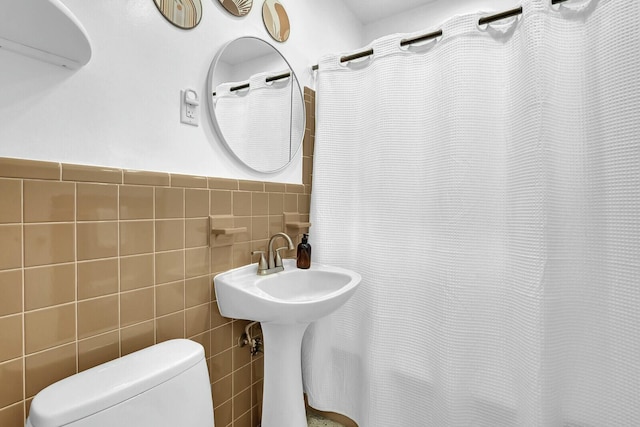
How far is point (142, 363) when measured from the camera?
809mm

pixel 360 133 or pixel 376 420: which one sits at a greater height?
pixel 360 133

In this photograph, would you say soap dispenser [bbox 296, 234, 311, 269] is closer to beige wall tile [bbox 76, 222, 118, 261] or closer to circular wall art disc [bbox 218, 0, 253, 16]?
beige wall tile [bbox 76, 222, 118, 261]

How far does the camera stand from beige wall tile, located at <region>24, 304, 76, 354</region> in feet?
2.45

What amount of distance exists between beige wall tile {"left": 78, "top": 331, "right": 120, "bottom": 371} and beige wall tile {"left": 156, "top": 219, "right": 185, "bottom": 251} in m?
0.28

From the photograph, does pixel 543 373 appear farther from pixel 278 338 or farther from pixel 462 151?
pixel 278 338

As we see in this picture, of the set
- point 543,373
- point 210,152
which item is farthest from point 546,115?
point 210,152

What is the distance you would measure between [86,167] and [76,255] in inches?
9.3

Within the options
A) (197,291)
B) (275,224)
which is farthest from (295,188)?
(197,291)

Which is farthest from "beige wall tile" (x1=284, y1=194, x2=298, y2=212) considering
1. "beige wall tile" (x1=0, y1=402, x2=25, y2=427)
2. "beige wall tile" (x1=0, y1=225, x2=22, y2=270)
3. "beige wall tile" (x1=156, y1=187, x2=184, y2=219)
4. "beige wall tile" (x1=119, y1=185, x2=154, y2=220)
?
"beige wall tile" (x1=0, y1=402, x2=25, y2=427)

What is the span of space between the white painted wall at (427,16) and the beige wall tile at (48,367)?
2.19 metres

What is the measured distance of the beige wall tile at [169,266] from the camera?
3.30 ft

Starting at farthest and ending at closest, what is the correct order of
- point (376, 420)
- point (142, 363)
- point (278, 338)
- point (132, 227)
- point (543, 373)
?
point (376, 420) < point (278, 338) < point (543, 373) < point (132, 227) < point (142, 363)

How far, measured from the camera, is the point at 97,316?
2.84 ft

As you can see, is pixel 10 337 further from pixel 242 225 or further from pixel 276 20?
pixel 276 20
